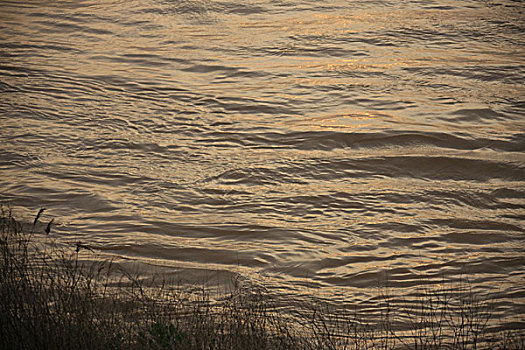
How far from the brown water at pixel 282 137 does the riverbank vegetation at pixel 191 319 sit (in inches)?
10.7

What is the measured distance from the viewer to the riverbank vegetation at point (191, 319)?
2.96 metres

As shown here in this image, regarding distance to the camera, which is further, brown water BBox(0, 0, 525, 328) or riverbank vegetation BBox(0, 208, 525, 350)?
brown water BBox(0, 0, 525, 328)

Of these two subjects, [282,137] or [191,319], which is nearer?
[191,319]

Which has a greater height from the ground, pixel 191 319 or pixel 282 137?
pixel 282 137

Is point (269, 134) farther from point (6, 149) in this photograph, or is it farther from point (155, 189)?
point (6, 149)

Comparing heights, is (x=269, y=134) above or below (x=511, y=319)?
above

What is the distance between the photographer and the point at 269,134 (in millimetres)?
6895

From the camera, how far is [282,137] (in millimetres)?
6805

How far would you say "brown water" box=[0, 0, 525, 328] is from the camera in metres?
4.96

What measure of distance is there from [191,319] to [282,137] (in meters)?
3.33

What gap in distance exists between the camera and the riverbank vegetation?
2957 millimetres

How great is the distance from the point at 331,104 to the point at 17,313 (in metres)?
5.00

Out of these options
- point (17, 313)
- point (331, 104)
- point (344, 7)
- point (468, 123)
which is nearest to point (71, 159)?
point (331, 104)

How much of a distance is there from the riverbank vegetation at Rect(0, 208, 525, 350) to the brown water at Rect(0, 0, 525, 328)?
10.7 inches
